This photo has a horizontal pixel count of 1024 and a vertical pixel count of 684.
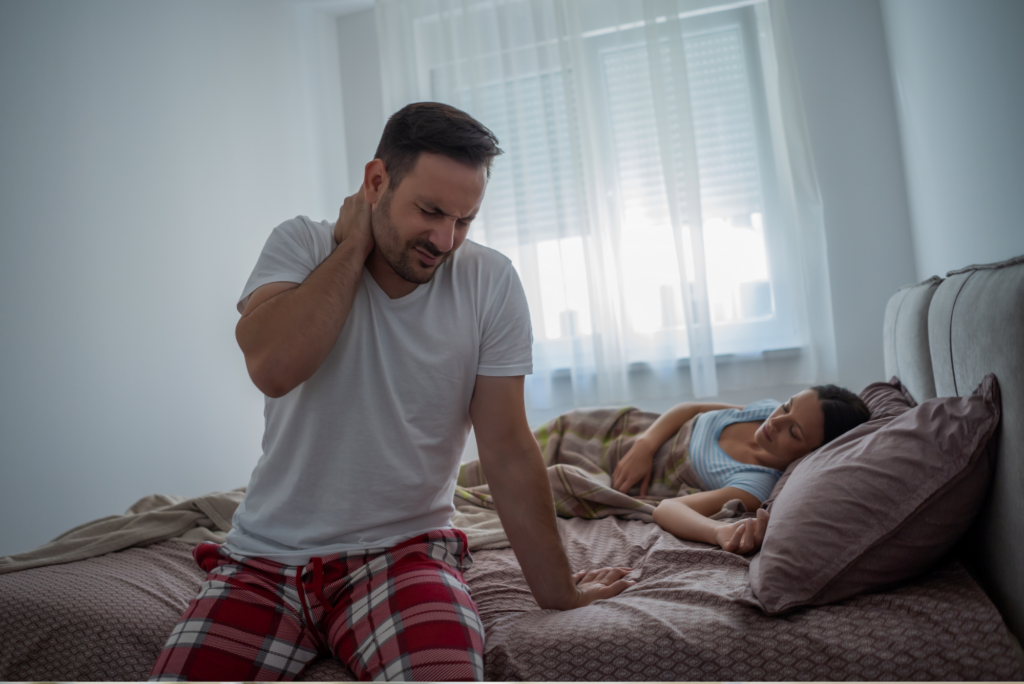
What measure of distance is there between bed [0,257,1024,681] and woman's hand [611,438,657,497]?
22.8 inches

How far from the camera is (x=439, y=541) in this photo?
1045mm

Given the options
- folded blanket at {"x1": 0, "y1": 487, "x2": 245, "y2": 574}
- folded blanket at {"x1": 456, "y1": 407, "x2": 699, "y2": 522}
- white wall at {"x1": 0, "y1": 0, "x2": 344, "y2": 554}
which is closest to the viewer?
folded blanket at {"x1": 0, "y1": 487, "x2": 245, "y2": 574}

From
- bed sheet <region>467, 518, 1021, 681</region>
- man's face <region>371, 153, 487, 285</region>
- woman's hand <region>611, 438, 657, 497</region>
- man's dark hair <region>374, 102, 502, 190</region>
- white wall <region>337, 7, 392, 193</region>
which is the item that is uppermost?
white wall <region>337, 7, 392, 193</region>

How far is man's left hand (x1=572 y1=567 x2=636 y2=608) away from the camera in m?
1.08

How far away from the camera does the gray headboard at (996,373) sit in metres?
0.86

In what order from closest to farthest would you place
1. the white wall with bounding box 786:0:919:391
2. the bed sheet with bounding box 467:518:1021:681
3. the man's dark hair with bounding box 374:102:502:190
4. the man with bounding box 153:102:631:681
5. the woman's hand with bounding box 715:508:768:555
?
the bed sheet with bounding box 467:518:1021:681 → the man with bounding box 153:102:631:681 → the man's dark hair with bounding box 374:102:502:190 → the woman's hand with bounding box 715:508:768:555 → the white wall with bounding box 786:0:919:391

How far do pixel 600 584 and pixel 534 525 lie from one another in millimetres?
193

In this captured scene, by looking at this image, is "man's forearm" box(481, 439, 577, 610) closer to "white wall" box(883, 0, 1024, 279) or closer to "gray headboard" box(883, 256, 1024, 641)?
"gray headboard" box(883, 256, 1024, 641)

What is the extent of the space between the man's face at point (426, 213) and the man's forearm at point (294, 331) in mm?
116

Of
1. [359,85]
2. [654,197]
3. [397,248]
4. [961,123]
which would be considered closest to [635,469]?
[397,248]

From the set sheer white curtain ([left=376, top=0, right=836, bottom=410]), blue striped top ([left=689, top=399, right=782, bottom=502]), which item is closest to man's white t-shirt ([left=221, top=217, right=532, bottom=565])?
blue striped top ([left=689, top=399, right=782, bottom=502])

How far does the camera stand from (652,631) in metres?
Result: 0.91

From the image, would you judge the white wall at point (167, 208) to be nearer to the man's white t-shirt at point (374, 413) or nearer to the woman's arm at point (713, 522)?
the woman's arm at point (713, 522)

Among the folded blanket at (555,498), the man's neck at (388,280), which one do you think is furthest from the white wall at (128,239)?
the man's neck at (388,280)
